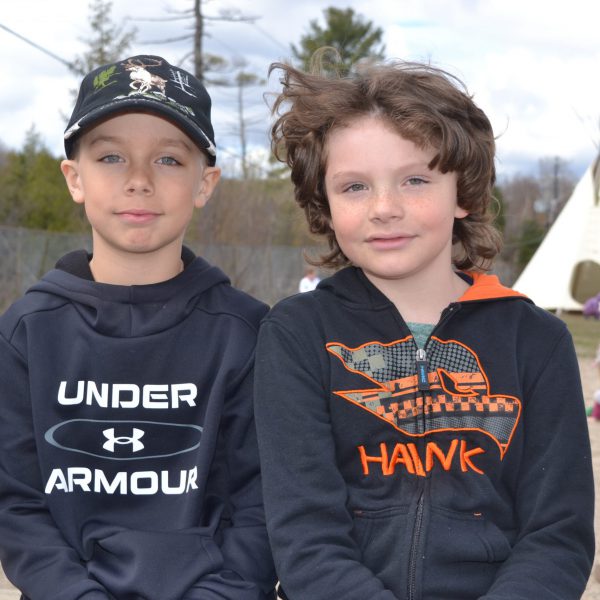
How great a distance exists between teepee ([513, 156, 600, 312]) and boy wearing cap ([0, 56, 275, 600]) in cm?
1848

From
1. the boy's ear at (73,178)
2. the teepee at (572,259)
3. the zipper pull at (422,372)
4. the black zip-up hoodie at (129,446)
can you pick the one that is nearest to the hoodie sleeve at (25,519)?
the black zip-up hoodie at (129,446)

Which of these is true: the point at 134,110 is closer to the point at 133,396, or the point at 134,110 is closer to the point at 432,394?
the point at 133,396

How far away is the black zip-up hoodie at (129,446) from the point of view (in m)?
1.98

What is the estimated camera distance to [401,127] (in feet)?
6.62

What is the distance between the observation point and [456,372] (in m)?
1.99

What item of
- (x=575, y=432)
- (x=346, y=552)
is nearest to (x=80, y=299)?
(x=346, y=552)

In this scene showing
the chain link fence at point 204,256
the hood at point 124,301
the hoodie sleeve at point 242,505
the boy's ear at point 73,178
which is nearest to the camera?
the hoodie sleeve at point 242,505

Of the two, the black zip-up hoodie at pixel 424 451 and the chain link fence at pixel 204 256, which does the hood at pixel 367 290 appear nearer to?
the black zip-up hoodie at pixel 424 451

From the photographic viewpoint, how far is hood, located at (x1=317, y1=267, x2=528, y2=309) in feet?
6.76

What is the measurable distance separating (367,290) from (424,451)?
41cm

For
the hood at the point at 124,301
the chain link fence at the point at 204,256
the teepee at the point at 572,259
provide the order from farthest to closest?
the teepee at the point at 572,259, the chain link fence at the point at 204,256, the hood at the point at 124,301

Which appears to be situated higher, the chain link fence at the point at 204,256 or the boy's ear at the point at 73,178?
A: the chain link fence at the point at 204,256

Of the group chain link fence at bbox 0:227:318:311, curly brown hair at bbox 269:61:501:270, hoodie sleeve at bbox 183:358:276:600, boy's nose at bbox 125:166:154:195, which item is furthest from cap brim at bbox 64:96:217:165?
chain link fence at bbox 0:227:318:311

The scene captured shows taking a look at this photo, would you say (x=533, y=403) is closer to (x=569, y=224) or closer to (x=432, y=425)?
(x=432, y=425)
